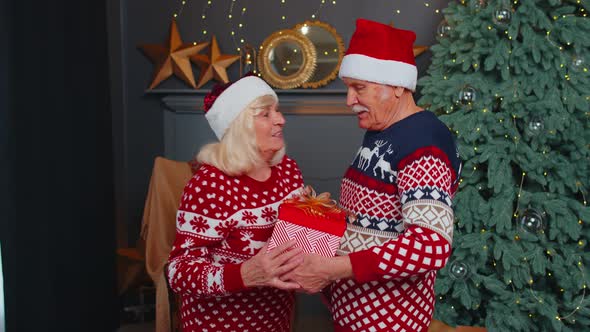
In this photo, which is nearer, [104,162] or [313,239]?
[313,239]

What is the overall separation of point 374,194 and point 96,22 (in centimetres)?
256

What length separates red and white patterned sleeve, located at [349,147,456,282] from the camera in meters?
1.53

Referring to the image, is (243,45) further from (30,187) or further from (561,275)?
(561,275)

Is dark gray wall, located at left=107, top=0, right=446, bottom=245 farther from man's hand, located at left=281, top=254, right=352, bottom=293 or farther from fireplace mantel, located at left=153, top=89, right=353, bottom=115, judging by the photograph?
man's hand, located at left=281, top=254, right=352, bottom=293

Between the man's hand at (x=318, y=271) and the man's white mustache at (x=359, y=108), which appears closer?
the man's hand at (x=318, y=271)

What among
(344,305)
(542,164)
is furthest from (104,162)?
(542,164)

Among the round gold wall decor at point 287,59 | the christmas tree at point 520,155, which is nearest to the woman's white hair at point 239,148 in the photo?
the christmas tree at point 520,155

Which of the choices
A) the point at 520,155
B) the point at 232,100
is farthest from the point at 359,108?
the point at 520,155

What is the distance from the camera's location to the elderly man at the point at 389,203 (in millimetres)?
1551

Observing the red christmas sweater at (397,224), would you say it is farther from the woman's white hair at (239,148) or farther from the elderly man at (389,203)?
the woman's white hair at (239,148)

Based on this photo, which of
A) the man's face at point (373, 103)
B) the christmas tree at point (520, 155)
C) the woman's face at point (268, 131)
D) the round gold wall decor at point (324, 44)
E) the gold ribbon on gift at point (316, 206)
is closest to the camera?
the gold ribbon on gift at point (316, 206)

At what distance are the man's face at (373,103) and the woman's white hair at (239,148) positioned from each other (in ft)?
1.05

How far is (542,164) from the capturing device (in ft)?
10.6

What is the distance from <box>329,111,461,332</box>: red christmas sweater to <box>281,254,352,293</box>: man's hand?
3cm
